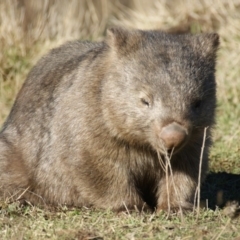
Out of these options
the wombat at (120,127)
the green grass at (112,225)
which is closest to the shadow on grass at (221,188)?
the wombat at (120,127)

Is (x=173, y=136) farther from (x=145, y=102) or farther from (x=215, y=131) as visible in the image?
(x=215, y=131)

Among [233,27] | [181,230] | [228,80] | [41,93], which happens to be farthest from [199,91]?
[233,27]

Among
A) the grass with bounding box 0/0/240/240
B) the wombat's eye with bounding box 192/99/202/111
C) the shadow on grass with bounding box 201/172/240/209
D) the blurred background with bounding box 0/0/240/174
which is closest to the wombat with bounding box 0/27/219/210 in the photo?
the wombat's eye with bounding box 192/99/202/111

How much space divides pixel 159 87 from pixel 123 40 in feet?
2.17

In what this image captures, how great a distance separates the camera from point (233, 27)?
10.2 metres

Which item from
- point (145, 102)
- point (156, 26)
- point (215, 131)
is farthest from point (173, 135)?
point (156, 26)

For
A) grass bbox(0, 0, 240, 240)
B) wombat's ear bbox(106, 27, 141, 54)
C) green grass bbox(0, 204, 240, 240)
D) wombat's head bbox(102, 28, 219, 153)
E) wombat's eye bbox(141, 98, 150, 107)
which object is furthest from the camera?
wombat's ear bbox(106, 27, 141, 54)

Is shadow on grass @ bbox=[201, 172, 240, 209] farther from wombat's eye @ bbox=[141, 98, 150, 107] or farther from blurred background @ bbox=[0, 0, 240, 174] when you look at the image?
wombat's eye @ bbox=[141, 98, 150, 107]

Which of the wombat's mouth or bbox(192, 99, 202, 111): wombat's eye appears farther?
bbox(192, 99, 202, 111): wombat's eye

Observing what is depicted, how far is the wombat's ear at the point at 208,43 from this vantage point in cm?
611

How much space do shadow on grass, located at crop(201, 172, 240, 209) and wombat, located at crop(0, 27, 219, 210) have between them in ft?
2.69

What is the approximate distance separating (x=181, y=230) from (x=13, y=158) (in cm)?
203

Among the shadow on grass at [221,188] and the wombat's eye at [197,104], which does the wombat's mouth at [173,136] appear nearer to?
the wombat's eye at [197,104]

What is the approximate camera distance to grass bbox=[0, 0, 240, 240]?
5.30m
